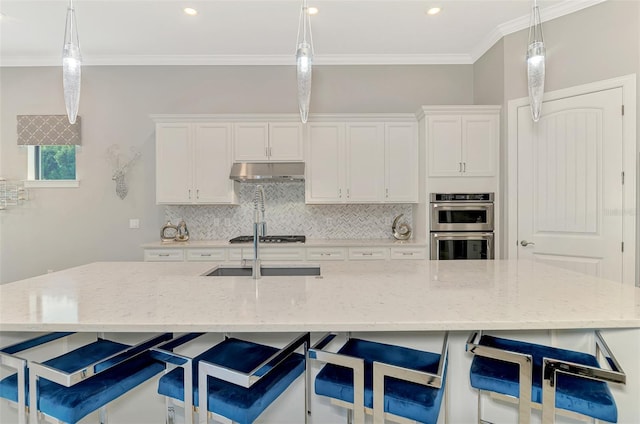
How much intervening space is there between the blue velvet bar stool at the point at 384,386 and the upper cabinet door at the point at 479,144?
262 centimetres

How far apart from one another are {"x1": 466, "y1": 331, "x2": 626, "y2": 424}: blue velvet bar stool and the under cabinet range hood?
104 inches

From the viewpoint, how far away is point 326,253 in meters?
3.60

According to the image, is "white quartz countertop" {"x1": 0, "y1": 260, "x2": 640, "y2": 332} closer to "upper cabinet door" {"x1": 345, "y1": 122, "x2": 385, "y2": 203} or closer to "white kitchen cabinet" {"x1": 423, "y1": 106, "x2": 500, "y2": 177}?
"white kitchen cabinet" {"x1": 423, "y1": 106, "x2": 500, "y2": 177}

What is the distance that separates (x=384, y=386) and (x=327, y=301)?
38 cm

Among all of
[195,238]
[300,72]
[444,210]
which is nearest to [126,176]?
[195,238]

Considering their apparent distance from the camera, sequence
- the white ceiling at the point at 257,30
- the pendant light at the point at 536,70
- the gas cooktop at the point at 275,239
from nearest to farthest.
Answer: the pendant light at the point at 536,70 < the white ceiling at the point at 257,30 < the gas cooktop at the point at 275,239

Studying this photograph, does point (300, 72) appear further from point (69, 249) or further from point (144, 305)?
point (69, 249)

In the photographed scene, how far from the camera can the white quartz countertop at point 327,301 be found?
1152 millimetres

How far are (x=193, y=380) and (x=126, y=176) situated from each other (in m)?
3.57

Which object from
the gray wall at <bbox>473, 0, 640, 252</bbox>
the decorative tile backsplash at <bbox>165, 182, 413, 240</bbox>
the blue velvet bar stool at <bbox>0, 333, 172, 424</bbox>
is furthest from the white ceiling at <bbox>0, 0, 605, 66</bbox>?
the blue velvet bar stool at <bbox>0, 333, 172, 424</bbox>

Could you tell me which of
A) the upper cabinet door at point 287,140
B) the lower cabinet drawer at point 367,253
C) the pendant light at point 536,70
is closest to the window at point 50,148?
the upper cabinet door at point 287,140

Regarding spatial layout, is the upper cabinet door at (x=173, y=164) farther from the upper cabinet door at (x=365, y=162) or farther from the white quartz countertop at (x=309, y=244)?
the upper cabinet door at (x=365, y=162)

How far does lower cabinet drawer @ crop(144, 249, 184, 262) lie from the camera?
3543mm

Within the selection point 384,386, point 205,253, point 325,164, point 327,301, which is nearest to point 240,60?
point 325,164
